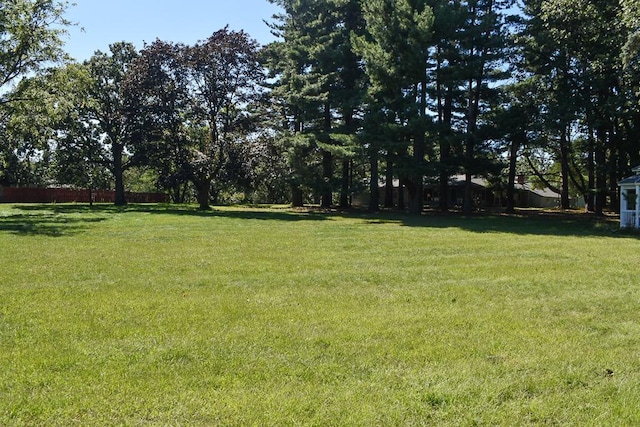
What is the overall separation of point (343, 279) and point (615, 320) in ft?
11.5

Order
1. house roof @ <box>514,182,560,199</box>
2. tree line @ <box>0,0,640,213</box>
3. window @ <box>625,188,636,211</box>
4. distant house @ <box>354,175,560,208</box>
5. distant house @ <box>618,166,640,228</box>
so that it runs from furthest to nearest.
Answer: house roof @ <box>514,182,560,199</box>, distant house @ <box>354,175,560,208</box>, tree line @ <box>0,0,640,213</box>, window @ <box>625,188,636,211</box>, distant house @ <box>618,166,640,228</box>

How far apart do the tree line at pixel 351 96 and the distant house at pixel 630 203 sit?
4.41 meters

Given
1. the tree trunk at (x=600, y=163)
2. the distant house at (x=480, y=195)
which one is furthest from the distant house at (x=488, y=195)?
the tree trunk at (x=600, y=163)

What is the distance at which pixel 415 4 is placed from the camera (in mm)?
23000

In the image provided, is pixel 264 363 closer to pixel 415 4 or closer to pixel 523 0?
pixel 415 4

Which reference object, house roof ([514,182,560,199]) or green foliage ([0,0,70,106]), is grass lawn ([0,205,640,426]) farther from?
house roof ([514,182,560,199])

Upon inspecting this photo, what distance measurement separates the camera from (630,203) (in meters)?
19.7

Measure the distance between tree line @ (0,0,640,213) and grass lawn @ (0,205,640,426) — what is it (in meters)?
13.2

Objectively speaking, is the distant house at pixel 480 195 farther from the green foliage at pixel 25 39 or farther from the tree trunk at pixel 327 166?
the green foliage at pixel 25 39

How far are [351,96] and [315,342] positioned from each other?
24.9 m

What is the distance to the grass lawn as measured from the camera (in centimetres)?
297

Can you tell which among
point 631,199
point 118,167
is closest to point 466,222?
point 631,199

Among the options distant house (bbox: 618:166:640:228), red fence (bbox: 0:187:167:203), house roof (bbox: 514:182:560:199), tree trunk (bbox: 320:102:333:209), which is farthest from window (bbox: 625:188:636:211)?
red fence (bbox: 0:187:167:203)

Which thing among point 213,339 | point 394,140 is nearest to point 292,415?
point 213,339
